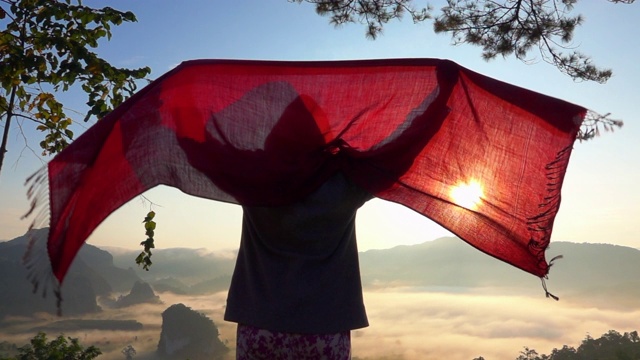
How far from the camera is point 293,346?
5.90 ft

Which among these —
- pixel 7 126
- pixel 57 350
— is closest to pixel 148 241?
pixel 7 126

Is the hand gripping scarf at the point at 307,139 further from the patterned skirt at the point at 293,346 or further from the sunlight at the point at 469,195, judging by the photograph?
the patterned skirt at the point at 293,346

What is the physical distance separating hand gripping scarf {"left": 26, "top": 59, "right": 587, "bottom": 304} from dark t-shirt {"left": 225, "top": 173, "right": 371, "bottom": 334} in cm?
6

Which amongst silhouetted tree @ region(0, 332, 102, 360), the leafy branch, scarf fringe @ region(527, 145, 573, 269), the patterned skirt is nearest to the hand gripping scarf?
scarf fringe @ region(527, 145, 573, 269)

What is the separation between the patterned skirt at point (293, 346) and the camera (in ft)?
5.89

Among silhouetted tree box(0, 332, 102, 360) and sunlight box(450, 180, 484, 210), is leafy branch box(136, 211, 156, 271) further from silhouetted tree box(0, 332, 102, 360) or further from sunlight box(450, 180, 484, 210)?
silhouetted tree box(0, 332, 102, 360)

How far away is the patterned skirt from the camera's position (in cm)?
180

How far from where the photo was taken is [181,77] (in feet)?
6.54

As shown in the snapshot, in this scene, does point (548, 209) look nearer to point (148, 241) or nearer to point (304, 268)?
point (304, 268)

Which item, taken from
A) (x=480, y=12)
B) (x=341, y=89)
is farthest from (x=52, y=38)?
(x=480, y=12)

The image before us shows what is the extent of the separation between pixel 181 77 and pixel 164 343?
6490cm

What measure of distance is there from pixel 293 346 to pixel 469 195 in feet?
2.77

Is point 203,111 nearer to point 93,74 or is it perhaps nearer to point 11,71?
point 93,74

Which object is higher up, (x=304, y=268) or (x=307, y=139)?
(x=307, y=139)
